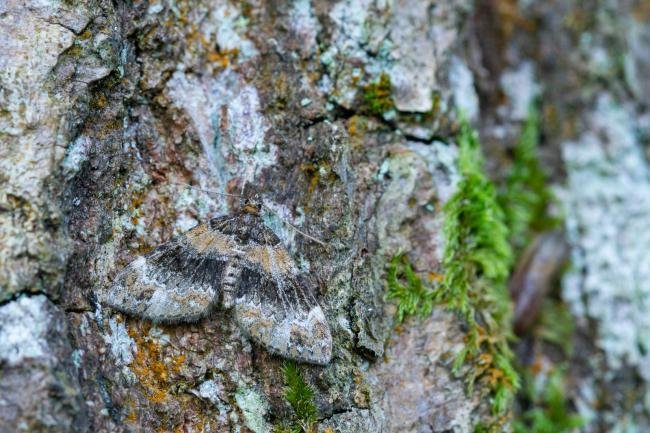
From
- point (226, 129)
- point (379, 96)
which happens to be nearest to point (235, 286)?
point (226, 129)

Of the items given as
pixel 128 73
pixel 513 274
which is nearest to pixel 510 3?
pixel 513 274

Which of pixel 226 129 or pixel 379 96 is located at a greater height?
pixel 379 96

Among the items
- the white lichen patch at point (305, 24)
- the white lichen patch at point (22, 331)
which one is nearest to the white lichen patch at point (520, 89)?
the white lichen patch at point (305, 24)

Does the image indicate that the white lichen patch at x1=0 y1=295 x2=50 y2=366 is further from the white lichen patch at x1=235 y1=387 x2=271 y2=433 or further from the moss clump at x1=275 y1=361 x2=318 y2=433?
the moss clump at x1=275 y1=361 x2=318 y2=433

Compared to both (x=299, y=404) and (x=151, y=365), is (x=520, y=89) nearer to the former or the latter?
(x=299, y=404)

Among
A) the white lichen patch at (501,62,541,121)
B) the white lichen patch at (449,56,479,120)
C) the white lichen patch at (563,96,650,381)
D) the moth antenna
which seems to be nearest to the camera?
the moth antenna

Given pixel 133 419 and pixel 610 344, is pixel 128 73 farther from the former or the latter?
pixel 610 344

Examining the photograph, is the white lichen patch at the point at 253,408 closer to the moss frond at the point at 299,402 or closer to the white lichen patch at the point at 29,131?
the moss frond at the point at 299,402

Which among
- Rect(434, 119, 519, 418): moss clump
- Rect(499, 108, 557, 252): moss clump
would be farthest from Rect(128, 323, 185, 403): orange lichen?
Rect(499, 108, 557, 252): moss clump
